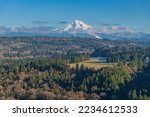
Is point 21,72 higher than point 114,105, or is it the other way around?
point 114,105

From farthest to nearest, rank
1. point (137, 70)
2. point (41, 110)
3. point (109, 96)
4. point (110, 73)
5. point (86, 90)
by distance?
point (137, 70)
point (110, 73)
point (86, 90)
point (109, 96)
point (41, 110)

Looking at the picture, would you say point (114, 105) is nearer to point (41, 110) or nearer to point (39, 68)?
point (41, 110)

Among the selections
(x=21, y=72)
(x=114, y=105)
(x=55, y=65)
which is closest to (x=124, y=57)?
(x=55, y=65)

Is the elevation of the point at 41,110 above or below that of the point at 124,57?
above

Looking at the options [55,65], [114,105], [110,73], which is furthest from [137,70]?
[114,105]

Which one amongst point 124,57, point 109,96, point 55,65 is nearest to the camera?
point 109,96

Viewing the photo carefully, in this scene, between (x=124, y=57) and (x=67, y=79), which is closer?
(x=67, y=79)

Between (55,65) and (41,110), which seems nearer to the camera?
(41,110)

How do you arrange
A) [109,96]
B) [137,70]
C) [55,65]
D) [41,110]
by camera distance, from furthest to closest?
[55,65] → [137,70] → [109,96] → [41,110]

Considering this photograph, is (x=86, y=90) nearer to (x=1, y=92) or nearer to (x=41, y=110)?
(x=1, y=92)
